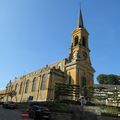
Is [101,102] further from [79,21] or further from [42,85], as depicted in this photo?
[79,21]

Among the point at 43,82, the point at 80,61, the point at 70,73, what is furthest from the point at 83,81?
the point at 43,82

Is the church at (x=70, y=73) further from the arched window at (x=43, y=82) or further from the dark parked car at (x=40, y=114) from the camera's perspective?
the dark parked car at (x=40, y=114)

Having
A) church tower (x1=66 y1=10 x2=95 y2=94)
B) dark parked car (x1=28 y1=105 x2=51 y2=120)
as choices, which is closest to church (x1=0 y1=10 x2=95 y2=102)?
church tower (x1=66 y1=10 x2=95 y2=94)

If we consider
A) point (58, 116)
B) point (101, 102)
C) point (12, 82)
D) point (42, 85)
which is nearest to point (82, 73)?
point (42, 85)

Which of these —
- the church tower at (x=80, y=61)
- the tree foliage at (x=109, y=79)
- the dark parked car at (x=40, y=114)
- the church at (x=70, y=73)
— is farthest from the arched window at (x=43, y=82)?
the tree foliage at (x=109, y=79)

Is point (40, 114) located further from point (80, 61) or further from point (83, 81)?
point (80, 61)

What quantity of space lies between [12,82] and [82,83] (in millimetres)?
36270

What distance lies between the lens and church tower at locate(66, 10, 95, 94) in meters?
51.8

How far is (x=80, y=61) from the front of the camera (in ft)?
176

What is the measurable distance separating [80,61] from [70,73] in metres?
4.12

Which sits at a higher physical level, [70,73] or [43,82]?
[70,73]

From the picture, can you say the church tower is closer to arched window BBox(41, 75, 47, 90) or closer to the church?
the church

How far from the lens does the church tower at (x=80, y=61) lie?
51844 millimetres

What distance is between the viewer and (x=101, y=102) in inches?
1474
